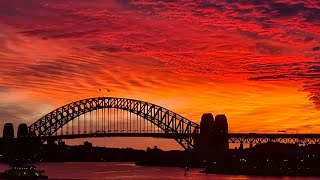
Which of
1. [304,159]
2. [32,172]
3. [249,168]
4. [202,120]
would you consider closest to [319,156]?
[304,159]

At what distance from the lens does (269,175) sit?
167 metres

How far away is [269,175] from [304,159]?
1509 centimetres

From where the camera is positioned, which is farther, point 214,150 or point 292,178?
point 214,150

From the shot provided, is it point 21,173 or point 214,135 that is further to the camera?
point 214,135

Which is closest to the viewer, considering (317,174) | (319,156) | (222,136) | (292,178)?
(292,178)

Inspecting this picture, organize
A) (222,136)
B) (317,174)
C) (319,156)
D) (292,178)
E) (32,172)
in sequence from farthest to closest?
1. (222,136)
2. (319,156)
3. (317,174)
4. (292,178)
5. (32,172)

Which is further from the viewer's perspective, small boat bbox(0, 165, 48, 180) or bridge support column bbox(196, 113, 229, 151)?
bridge support column bbox(196, 113, 229, 151)

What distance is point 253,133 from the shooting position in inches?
7584

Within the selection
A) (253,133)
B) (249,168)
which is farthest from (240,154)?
(249,168)

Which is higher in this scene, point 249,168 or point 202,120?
point 202,120

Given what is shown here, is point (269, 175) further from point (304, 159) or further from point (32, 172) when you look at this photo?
point (32, 172)

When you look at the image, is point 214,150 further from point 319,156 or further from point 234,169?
point 319,156

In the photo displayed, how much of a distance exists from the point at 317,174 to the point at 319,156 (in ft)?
39.8

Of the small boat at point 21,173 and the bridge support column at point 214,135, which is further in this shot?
the bridge support column at point 214,135
